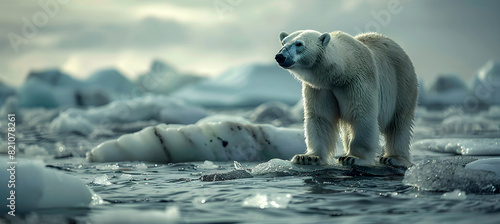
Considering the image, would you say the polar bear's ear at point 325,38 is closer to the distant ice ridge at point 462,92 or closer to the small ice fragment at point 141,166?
the small ice fragment at point 141,166

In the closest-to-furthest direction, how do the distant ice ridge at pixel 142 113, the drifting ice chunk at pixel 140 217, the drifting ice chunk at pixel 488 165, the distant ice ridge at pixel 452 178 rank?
the drifting ice chunk at pixel 140 217 < the distant ice ridge at pixel 452 178 < the drifting ice chunk at pixel 488 165 < the distant ice ridge at pixel 142 113

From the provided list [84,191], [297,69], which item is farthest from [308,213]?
[297,69]

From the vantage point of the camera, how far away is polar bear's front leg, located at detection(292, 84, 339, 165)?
488cm

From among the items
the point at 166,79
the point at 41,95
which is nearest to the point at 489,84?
the point at 41,95

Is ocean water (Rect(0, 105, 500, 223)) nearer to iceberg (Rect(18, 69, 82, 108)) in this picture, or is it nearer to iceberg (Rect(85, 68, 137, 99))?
iceberg (Rect(18, 69, 82, 108))

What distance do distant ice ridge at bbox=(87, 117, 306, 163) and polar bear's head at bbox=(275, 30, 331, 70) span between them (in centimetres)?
198

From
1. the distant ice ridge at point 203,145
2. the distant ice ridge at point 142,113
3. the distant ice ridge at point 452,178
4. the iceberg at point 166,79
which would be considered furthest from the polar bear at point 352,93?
the iceberg at point 166,79

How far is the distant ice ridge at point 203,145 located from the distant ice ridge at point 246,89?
36.5 metres

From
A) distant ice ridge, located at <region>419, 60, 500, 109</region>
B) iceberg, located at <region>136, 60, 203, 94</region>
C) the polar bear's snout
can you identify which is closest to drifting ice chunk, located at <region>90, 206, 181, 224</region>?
the polar bear's snout

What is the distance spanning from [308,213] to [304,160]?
197cm

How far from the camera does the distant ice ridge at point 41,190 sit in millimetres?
2998

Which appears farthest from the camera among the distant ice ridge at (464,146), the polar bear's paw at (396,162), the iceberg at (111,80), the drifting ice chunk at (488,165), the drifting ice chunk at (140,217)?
the iceberg at (111,80)

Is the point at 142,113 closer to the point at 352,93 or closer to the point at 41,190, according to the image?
the point at 352,93

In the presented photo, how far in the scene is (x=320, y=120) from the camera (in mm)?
4930
